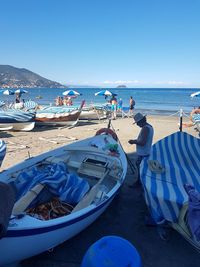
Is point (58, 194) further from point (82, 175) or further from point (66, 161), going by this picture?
point (66, 161)

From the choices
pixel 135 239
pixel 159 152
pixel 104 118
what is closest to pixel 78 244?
pixel 135 239

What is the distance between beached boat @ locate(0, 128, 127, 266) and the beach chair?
2.19 feet

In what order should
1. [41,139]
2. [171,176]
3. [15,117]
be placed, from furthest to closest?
[15,117] < [41,139] < [171,176]

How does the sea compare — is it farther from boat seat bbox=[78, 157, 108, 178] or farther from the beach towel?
the beach towel

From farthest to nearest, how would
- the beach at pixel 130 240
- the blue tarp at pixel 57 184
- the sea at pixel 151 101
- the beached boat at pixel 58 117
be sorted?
the sea at pixel 151 101 < the beached boat at pixel 58 117 < the blue tarp at pixel 57 184 < the beach at pixel 130 240

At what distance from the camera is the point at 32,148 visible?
35.8 feet

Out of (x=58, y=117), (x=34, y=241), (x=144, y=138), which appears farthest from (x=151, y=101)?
(x=34, y=241)

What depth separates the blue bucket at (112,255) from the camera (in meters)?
2.58

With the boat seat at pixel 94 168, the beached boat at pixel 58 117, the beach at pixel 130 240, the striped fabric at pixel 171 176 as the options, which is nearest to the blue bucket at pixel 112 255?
the beach at pixel 130 240

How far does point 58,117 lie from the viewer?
1659 cm

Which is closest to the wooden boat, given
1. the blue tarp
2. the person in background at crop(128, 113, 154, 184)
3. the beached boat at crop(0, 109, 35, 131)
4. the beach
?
the beached boat at crop(0, 109, 35, 131)

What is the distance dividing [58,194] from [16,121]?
1053cm

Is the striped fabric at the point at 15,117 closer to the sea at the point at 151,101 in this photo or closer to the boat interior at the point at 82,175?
the boat interior at the point at 82,175

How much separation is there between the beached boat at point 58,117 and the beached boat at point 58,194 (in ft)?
30.7
